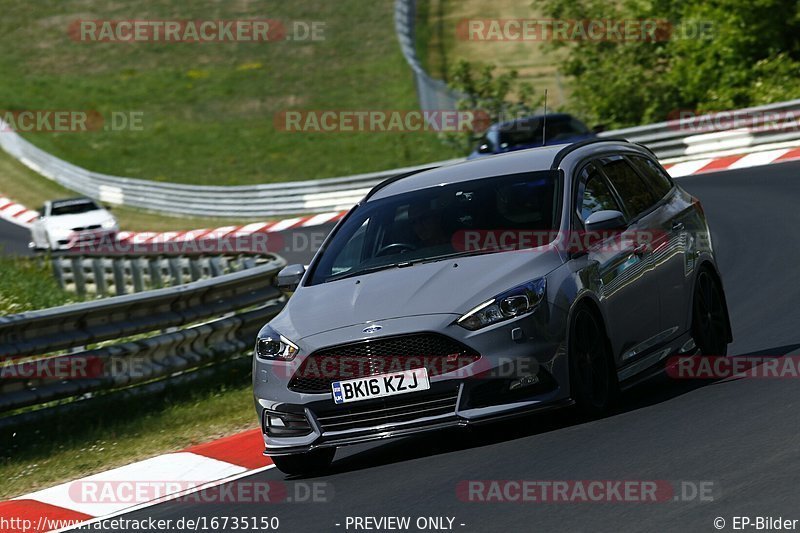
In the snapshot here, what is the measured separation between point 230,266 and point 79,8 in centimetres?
5684

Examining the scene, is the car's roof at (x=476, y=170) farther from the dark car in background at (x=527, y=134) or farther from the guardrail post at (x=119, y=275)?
the dark car in background at (x=527, y=134)

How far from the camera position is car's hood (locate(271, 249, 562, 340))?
25.4ft

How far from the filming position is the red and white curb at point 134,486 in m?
8.02

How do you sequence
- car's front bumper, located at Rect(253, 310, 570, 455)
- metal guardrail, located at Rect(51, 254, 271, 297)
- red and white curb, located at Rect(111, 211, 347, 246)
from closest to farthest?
car's front bumper, located at Rect(253, 310, 570, 455), metal guardrail, located at Rect(51, 254, 271, 297), red and white curb, located at Rect(111, 211, 347, 246)

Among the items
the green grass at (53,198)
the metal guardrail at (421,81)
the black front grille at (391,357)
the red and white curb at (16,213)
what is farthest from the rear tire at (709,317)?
the red and white curb at (16,213)

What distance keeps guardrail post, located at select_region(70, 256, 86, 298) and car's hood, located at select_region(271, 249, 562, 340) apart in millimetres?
13105

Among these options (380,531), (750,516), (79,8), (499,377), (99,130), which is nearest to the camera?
(750,516)

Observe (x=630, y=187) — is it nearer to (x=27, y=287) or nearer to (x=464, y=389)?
(x=464, y=389)

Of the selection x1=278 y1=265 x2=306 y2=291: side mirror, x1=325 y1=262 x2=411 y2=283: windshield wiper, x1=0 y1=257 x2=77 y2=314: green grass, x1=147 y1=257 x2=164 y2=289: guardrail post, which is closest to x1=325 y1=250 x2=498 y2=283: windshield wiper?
x1=325 y1=262 x2=411 y2=283: windshield wiper

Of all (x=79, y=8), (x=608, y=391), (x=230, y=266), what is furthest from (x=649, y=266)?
(x=79, y=8)

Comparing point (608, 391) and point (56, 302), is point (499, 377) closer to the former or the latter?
point (608, 391)

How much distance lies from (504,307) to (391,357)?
0.67 metres

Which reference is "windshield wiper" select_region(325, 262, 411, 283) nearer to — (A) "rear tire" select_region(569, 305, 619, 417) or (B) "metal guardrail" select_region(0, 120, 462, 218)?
(A) "rear tire" select_region(569, 305, 619, 417)

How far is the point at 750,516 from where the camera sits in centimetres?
562
